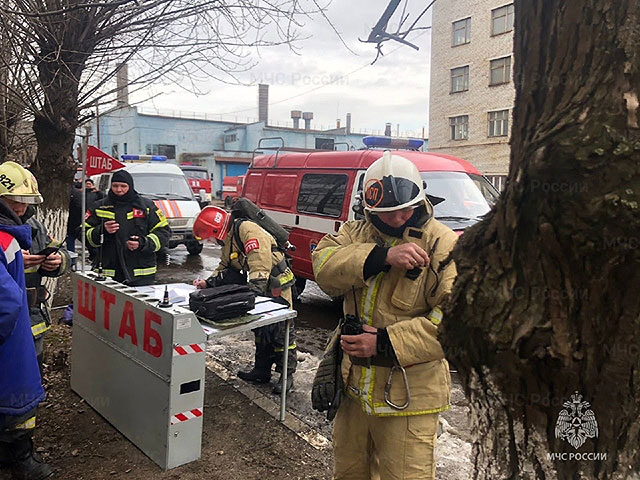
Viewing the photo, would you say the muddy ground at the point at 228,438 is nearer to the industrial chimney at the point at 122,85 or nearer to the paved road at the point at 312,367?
the paved road at the point at 312,367

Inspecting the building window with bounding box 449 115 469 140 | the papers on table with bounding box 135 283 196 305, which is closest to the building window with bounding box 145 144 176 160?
the building window with bounding box 449 115 469 140

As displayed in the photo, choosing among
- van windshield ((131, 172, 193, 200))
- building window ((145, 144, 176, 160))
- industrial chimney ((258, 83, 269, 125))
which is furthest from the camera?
industrial chimney ((258, 83, 269, 125))

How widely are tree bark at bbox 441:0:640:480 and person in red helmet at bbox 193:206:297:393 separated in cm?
299

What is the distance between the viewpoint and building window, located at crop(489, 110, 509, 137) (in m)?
28.1

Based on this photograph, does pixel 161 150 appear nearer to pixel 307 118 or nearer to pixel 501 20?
pixel 307 118

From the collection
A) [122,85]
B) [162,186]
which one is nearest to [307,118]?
[162,186]

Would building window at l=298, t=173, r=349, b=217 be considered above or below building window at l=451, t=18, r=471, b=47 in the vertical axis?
below

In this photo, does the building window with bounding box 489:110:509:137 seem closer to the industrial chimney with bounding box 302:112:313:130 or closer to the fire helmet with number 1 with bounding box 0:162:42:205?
the industrial chimney with bounding box 302:112:313:130

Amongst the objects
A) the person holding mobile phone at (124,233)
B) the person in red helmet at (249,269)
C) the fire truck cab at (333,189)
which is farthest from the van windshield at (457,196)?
the person holding mobile phone at (124,233)

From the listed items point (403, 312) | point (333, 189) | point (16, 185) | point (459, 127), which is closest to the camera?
point (403, 312)

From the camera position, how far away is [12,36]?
171 inches

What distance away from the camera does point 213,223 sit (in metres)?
4.67

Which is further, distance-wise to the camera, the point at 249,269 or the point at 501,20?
the point at 501,20

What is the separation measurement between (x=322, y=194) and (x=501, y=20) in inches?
1029
